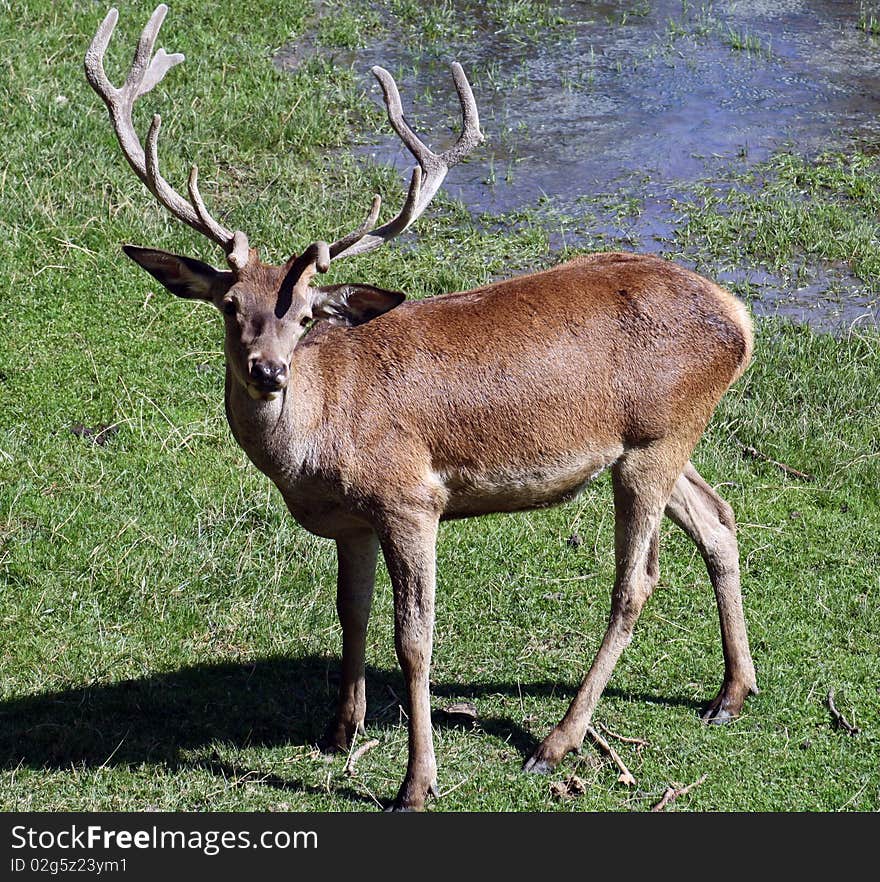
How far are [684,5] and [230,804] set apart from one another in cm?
1052

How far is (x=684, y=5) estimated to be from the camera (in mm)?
13938

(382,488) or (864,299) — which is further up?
(382,488)

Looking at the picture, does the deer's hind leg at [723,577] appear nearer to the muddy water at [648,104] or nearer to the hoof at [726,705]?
the hoof at [726,705]

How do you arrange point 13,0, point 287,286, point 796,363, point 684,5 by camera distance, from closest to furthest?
point 287,286, point 796,363, point 13,0, point 684,5

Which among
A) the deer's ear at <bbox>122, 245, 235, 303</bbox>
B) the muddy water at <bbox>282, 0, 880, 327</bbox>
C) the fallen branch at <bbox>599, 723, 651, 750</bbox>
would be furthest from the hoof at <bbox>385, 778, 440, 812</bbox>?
the muddy water at <bbox>282, 0, 880, 327</bbox>

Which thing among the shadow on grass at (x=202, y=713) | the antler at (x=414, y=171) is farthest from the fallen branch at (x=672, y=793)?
the antler at (x=414, y=171)

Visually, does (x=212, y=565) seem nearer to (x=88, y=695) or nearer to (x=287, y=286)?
(x=88, y=695)

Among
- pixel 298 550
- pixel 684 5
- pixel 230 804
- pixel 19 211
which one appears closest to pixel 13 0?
pixel 19 211

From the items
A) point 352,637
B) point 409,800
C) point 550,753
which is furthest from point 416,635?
point 550,753

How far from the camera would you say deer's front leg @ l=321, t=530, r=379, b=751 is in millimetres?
6066

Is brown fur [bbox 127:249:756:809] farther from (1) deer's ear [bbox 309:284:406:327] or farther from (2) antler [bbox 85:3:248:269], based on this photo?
(2) antler [bbox 85:3:248:269]

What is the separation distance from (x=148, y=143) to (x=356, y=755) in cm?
265

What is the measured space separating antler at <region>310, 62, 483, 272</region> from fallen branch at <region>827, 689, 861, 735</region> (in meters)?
2.85

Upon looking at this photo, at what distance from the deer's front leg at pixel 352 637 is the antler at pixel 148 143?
1.42 meters
